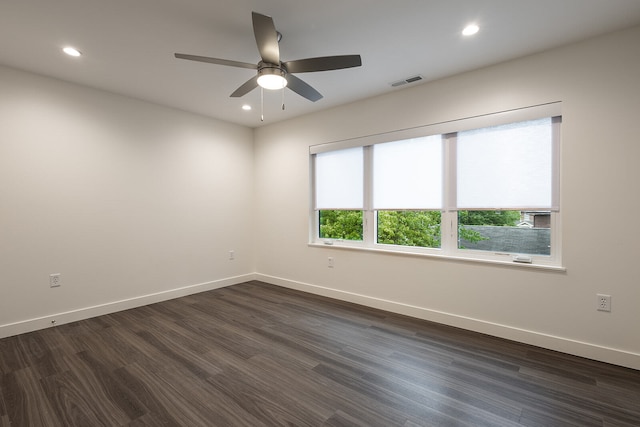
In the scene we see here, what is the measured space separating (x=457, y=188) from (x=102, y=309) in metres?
4.41

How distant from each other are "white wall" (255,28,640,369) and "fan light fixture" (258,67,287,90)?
173 centimetres

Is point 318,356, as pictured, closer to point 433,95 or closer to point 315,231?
point 315,231

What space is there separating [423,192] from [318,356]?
2138mm

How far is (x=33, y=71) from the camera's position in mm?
3012

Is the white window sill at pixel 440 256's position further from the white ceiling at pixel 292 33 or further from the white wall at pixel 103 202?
the white ceiling at pixel 292 33

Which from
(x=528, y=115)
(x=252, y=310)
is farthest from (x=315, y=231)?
(x=528, y=115)

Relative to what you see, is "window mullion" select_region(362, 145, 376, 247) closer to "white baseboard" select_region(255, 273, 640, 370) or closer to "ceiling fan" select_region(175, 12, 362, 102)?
"white baseboard" select_region(255, 273, 640, 370)

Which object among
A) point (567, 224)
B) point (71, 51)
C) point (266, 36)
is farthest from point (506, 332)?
point (71, 51)

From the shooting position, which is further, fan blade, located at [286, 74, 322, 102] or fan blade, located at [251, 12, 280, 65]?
fan blade, located at [286, 74, 322, 102]

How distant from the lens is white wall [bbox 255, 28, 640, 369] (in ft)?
7.58

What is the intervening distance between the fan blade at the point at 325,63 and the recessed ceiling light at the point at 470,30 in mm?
954

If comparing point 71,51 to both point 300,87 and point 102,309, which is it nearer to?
point 300,87

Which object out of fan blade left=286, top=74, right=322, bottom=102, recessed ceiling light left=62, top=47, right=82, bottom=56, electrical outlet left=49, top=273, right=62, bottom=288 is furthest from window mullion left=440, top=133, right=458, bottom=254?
electrical outlet left=49, top=273, right=62, bottom=288

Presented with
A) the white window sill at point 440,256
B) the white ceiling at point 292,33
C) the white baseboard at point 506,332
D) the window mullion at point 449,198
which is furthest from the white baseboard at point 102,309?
the window mullion at point 449,198
